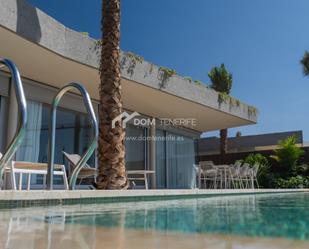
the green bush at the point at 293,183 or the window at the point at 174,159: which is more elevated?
the window at the point at 174,159

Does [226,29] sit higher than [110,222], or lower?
higher

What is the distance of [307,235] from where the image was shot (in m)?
2.14

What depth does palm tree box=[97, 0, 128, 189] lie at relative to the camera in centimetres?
730

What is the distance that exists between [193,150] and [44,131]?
365 inches

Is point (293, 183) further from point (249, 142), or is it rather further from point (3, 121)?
→ point (3, 121)

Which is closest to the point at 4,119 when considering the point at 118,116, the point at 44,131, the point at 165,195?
the point at 44,131

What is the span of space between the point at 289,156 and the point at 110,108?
14.6 m

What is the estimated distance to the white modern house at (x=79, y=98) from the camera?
7691mm

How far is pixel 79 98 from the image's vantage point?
452 inches

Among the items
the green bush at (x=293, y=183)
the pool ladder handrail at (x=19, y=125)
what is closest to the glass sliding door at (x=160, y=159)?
the green bush at (x=293, y=183)

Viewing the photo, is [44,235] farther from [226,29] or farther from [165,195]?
[226,29]

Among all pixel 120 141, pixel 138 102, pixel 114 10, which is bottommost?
pixel 120 141

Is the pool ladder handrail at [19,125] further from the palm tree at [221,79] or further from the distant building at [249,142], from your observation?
the distant building at [249,142]

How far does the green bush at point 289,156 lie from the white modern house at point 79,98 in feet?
14.4
